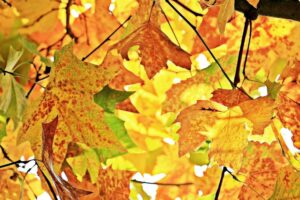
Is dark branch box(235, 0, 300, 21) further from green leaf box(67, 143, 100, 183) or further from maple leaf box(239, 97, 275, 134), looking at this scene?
green leaf box(67, 143, 100, 183)

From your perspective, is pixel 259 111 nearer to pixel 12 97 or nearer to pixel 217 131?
pixel 217 131

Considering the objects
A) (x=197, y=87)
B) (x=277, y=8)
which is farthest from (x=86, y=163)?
(x=277, y=8)

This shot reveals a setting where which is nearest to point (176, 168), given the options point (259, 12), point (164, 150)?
point (164, 150)

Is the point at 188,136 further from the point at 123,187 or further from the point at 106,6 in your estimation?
the point at 106,6

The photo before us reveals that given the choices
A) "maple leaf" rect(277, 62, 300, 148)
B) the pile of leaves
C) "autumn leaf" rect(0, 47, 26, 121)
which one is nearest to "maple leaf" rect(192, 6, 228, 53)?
the pile of leaves

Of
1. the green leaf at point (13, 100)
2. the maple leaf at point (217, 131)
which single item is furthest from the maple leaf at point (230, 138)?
the green leaf at point (13, 100)
